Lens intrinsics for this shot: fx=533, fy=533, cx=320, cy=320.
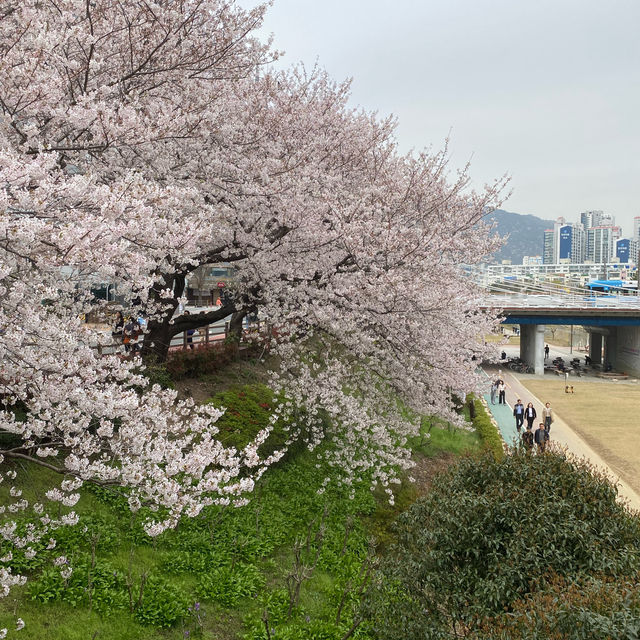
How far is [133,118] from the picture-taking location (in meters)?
7.22

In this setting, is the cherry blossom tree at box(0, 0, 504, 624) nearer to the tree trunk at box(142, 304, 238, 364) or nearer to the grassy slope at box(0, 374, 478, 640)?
the tree trunk at box(142, 304, 238, 364)

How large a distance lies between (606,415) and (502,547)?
25.3m

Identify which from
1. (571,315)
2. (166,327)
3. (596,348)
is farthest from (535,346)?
(166,327)

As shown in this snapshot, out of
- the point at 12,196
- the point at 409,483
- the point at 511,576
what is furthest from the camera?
the point at 409,483

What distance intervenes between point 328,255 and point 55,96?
7.55 m

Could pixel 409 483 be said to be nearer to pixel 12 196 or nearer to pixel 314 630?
pixel 314 630

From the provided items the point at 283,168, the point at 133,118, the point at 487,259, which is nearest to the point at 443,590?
the point at 133,118

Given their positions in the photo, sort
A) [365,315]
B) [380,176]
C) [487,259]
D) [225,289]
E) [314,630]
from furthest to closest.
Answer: [487,259] → [380,176] → [225,289] → [365,315] → [314,630]

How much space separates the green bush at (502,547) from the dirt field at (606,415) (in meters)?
11.3

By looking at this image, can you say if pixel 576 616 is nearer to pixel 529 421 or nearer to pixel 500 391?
pixel 529 421

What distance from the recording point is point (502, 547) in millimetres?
6938

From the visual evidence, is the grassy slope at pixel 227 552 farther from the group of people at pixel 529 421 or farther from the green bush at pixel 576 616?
the group of people at pixel 529 421

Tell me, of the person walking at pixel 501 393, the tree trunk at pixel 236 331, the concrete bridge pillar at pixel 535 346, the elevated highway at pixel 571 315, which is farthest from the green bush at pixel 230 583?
the concrete bridge pillar at pixel 535 346

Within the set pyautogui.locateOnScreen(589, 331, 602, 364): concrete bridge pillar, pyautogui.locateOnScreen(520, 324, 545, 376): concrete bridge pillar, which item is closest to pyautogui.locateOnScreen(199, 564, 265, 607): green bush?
pyautogui.locateOnScreen(520, 324, 545, 376): concrete bridge pillar
